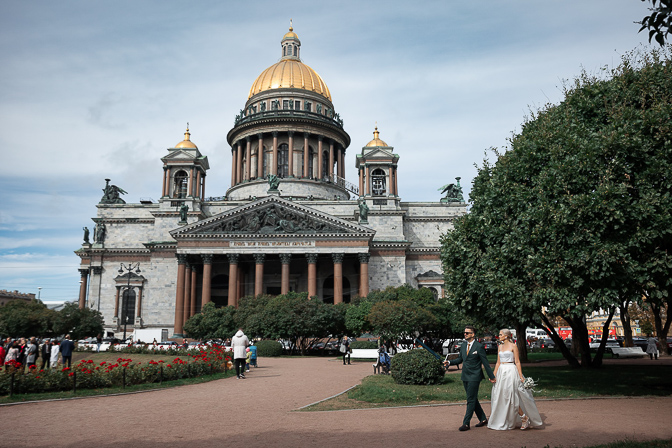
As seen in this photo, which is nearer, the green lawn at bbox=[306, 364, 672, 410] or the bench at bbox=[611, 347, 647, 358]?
the green lawn at bbox=[306, 364, 672, 410]

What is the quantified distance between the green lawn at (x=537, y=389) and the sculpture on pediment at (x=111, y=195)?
5592cm

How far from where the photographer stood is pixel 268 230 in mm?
55375

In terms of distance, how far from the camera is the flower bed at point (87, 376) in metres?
16.2

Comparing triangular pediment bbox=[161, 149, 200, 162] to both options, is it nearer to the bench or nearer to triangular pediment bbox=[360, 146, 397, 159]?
triangular pediment bbox=[360, 146, 397, 159]

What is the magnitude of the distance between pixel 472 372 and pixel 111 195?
65.2 m

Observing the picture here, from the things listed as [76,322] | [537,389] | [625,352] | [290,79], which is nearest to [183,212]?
[76,322]

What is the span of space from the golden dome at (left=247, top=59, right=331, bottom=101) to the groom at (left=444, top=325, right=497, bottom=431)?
68.9 meters

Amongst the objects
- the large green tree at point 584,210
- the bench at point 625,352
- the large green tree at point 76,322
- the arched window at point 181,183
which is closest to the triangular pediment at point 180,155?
the arched window at point 181,183

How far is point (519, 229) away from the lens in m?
17.1

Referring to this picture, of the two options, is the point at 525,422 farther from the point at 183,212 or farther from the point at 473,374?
the point at 183,212

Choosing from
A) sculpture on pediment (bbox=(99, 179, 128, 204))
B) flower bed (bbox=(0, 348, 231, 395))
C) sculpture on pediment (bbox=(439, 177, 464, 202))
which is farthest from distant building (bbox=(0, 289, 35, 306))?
flower bed (bbox=(0, 348, 231, 395))

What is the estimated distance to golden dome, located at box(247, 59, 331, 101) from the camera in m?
76.6

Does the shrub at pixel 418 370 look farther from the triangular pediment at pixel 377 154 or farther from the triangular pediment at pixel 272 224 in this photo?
the triangular pediment at pixel 377 154

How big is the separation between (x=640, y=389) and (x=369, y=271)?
140 feet
